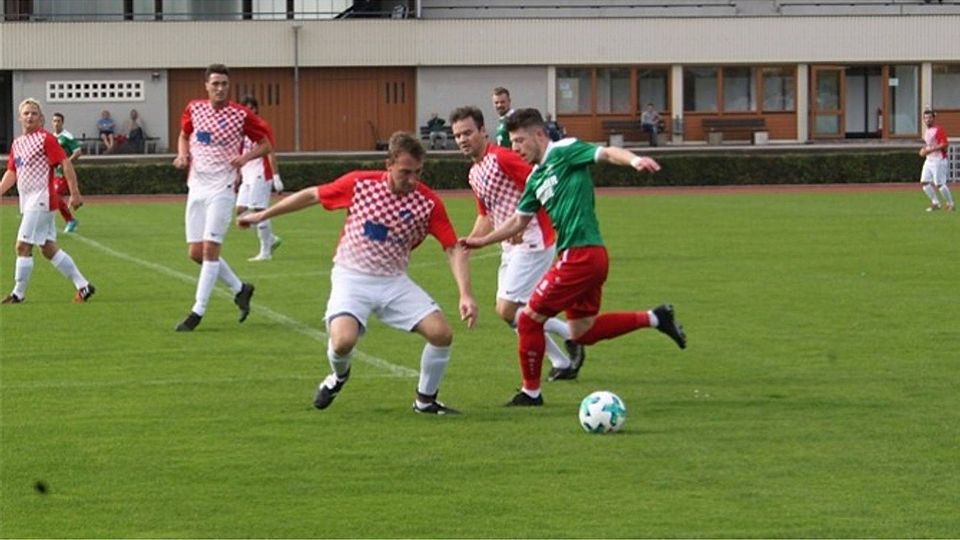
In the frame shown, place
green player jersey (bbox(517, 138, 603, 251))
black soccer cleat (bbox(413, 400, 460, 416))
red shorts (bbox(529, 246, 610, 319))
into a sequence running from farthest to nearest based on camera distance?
red shorts (bbox(529, 246, 610, 319)) < green player jersey (bbox(517, 138, 603, 251)) < black soccer cleat (bbox(413, 400, 460, 416))

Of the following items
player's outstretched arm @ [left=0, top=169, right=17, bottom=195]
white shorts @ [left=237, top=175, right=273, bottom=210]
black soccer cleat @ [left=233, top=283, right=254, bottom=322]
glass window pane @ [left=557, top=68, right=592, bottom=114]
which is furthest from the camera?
glass window pane @ [left=557, top=68, right=592, bottom=114]

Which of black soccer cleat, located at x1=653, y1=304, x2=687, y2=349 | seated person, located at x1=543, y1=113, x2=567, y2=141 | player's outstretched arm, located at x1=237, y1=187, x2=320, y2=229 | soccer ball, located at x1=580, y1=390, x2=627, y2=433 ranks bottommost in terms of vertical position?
soccer ball, located at x1=580, y1=390, x2=627, y2=433

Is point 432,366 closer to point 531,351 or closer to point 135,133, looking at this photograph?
point 531,351

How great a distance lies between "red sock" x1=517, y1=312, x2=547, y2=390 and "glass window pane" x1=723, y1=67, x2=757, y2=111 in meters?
51.8

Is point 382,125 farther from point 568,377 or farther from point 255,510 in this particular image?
point 255,510

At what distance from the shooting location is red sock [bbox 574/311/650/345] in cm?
1289

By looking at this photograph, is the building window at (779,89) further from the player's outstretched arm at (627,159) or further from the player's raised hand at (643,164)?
the player's raised hand at (643,164)

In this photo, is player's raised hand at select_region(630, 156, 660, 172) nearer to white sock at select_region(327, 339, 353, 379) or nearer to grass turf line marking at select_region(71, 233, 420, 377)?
white sock at select_region(327, 339, 353, 379)

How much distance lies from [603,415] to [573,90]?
52.3 m

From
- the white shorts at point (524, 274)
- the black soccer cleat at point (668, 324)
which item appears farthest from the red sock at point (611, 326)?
the white shorts at point (524, 274)

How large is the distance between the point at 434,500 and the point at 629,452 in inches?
64.4

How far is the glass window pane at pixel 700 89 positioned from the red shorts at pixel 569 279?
51.2m

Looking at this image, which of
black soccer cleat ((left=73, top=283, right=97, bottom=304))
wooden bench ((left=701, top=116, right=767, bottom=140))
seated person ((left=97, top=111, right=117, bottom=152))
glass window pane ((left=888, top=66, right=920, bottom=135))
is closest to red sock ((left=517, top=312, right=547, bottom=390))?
black soccer cleat ((left=73, top=283, right=97, bottom=304))

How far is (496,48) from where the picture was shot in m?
60.9
